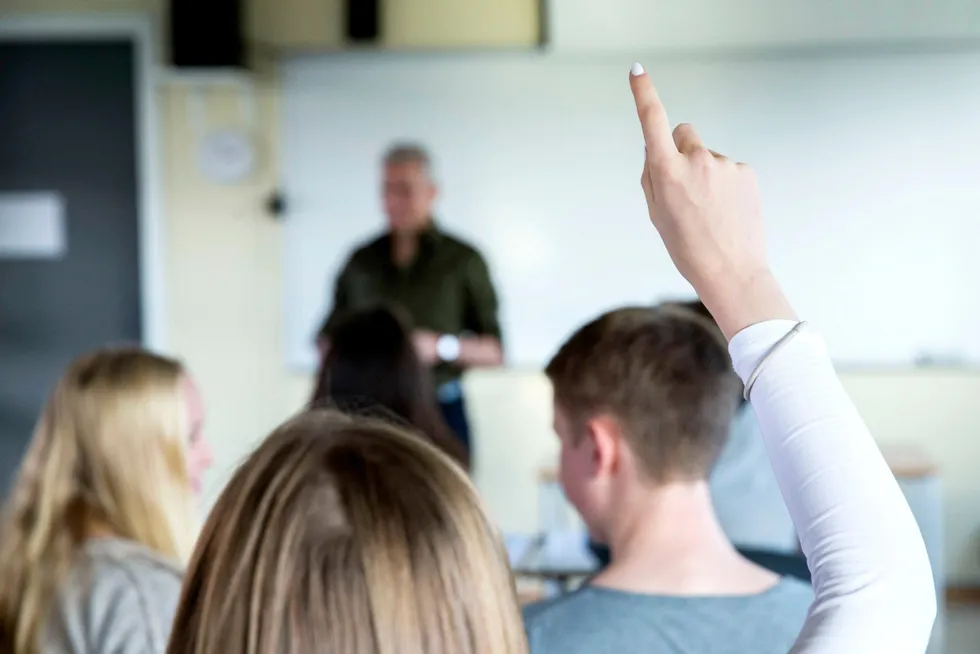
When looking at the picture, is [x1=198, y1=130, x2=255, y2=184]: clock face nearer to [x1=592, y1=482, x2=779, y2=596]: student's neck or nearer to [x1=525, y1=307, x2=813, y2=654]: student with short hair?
[x1=525, y1=307, x2=813, y2=654]: student with short hair

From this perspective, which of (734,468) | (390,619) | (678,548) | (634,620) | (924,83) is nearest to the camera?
(390,619)

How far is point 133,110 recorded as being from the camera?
448cm

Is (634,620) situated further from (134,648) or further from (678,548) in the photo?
(134,648)

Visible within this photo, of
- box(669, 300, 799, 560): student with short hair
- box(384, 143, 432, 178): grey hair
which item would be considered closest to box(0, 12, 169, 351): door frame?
box(384, 143, 432, 178): grey hair

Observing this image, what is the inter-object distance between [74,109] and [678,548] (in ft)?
12.9

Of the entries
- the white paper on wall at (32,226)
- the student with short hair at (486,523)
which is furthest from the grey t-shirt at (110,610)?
the white paper on wall at (32,226)

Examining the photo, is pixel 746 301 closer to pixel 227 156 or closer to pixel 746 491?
pixel 746 491

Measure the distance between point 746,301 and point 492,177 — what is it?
146 inches

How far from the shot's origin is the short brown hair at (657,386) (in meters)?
1.35

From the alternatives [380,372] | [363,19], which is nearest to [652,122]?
[380,372]

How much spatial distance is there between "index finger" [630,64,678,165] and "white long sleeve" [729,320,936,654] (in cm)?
13

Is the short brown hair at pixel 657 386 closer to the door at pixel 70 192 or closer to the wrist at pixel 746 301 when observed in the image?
the wrist at pixel 746 301

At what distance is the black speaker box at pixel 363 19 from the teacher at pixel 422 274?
A: 672 millimetres

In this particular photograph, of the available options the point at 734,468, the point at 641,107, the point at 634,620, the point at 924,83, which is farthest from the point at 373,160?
the point at 641,107
